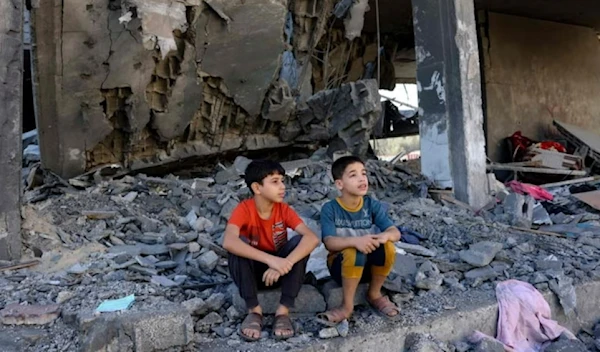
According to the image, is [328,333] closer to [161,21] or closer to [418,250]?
[418,250]

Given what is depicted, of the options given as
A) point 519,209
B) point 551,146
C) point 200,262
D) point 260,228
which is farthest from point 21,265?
point 551,146

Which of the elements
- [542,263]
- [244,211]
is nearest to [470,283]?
[542,263]

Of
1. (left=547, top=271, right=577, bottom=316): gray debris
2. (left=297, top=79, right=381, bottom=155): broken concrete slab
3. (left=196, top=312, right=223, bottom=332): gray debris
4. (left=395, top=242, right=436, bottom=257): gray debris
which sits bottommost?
(left=547, top=271, right=577, bottom=316): gray debris

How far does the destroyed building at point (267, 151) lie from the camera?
3088 millimetres

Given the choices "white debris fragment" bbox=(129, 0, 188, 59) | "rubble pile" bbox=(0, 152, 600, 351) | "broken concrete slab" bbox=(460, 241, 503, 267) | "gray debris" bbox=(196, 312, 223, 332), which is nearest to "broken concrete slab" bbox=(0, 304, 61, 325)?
"rubble pile" bbox=(0, 152, 600, 351)

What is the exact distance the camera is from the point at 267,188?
2836 millimetres

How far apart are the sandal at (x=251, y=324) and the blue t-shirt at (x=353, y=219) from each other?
1.98ft

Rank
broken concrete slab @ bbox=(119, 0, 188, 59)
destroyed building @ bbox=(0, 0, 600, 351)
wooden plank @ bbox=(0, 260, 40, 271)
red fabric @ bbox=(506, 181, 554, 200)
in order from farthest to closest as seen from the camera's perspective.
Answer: red fabric @ bbox=(506, 181, 554, 200), broken concrete slab @ bbox=(119, 0, 188, 59), wooden plank @ bbox=(0, 260, 40, 271), destroyed building @ bbox=(0, 0, 600, 351)

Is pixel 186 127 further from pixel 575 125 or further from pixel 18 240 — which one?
pixel 575 125

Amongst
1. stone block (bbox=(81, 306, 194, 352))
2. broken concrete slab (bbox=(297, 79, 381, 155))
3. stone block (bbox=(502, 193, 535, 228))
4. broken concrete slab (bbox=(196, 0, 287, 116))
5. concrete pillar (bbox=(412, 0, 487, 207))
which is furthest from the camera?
broken concrete slab (bbox=(297, 79, 381, 155))

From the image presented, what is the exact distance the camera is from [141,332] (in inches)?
95.2

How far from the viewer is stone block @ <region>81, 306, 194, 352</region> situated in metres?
A: 2.37

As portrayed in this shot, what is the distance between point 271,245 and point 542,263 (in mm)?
2187

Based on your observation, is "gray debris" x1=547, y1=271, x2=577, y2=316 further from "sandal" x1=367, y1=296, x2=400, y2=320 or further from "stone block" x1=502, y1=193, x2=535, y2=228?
"stone block" x1=502, y1=193, x2=535, y2=228
